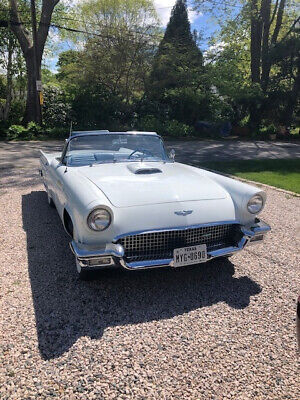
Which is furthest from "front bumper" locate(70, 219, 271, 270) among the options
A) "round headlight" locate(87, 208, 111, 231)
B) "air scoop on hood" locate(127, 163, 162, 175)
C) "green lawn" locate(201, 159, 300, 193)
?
"green lawn" locate(201, 159, 300, 193)

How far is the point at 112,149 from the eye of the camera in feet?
14.9

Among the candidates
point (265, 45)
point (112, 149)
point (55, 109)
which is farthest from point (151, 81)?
point (112, 149)

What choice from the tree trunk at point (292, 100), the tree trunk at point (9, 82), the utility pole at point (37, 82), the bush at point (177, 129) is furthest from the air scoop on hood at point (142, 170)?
the tree trunk at point (292, 100)

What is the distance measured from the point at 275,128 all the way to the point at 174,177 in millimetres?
19197

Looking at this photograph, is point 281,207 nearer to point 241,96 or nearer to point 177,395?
point 177,395

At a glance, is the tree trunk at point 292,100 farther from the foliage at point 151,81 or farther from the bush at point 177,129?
the bush at point 177,129

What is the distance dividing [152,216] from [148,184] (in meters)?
0.56

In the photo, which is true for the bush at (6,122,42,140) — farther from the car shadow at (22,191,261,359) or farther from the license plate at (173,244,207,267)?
the license plate at (173,244,207,267)

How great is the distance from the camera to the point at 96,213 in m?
2.81

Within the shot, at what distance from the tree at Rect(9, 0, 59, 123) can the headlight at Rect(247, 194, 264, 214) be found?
51.7ft

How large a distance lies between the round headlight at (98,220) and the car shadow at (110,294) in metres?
0.62

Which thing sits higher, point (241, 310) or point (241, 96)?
point (241, 96)

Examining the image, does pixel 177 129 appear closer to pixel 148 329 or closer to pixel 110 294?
pixel 110 294

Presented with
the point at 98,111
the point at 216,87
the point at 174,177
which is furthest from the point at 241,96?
the point at 174,177
